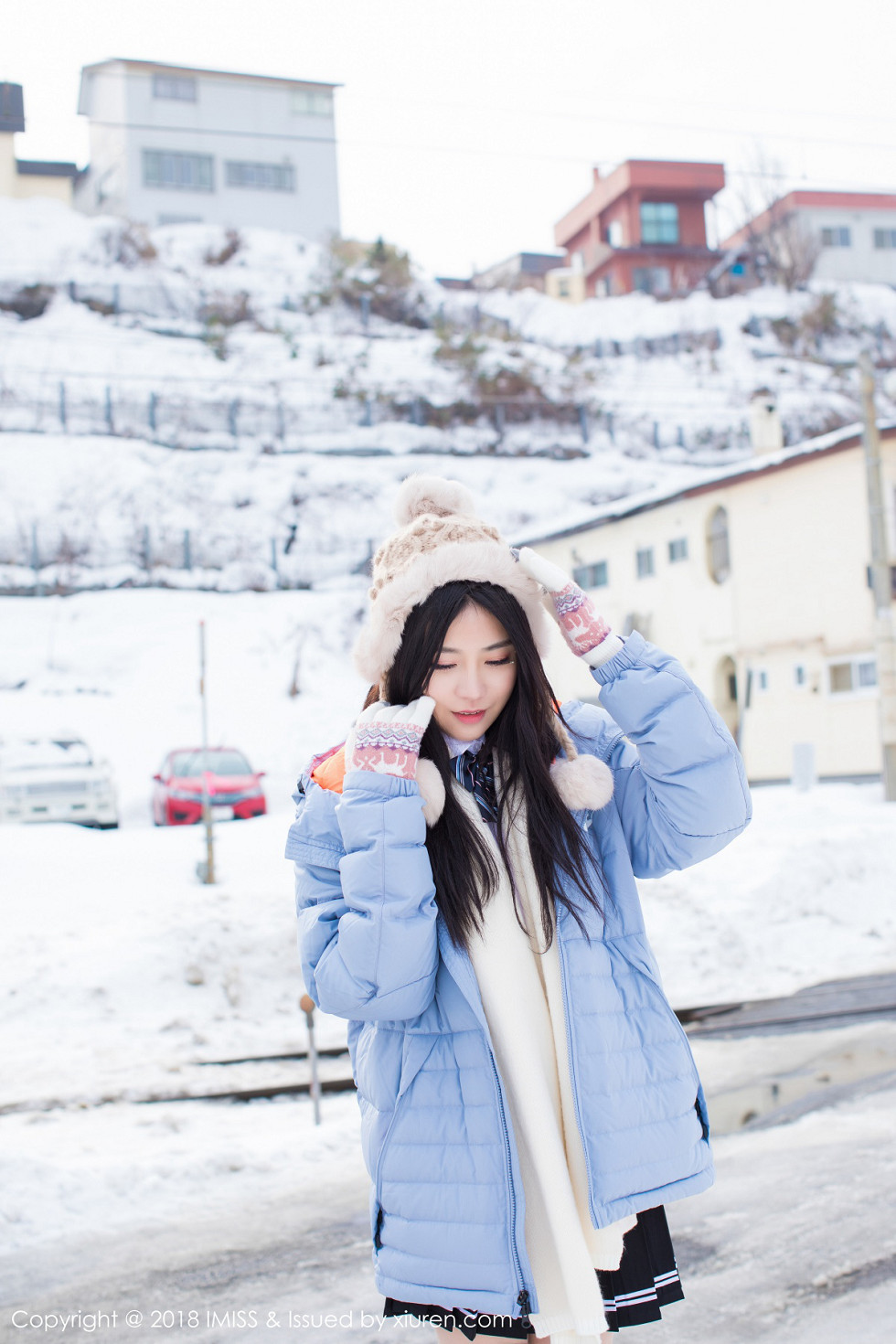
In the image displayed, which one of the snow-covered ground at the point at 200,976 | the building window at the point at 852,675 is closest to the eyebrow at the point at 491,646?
the snow-covered ground at the point at 200,976

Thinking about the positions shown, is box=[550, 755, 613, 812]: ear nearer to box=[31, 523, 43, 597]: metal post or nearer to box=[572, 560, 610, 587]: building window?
box=[572, 560, 610, 587]: building window

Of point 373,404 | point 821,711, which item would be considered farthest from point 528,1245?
point 373,404

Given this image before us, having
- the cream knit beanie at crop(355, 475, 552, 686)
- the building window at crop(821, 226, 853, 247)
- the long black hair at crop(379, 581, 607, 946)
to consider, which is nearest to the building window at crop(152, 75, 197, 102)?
the building window at crop(821, 226, 853, 247)

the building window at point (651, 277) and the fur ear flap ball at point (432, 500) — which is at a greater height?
the building window at point (651, 277)

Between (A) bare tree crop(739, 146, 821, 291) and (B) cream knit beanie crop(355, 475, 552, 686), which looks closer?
(B) cream knit beanie crop(355, 475, 552, 686)

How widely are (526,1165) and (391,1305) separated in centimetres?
34

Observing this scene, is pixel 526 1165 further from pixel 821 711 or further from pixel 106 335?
pixel 106 335

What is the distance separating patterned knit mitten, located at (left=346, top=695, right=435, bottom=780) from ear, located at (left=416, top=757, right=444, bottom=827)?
0.04 meters

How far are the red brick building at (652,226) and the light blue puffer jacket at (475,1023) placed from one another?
54401 millimetres

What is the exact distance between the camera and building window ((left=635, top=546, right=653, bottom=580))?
76.2 feet

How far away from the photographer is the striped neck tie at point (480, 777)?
6.40 ft

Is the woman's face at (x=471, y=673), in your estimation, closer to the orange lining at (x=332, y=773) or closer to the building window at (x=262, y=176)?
the orange lining at (x=332, y=773)

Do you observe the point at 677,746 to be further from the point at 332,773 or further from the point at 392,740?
the point at 332,773

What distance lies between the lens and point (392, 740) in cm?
179
